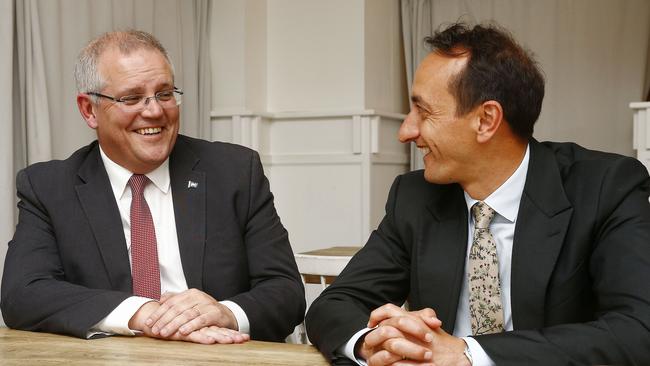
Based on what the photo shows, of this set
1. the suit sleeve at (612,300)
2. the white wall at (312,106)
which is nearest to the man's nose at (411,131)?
the suit sleeve at (612,300)

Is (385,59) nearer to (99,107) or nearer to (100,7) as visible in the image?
(100,7)

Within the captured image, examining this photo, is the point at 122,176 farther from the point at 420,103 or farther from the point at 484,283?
the point at 484,283

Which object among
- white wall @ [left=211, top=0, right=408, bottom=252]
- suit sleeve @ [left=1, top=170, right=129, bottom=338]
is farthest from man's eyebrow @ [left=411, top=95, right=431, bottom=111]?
white wall @ [left=211, top=0, right=408, bottom=252]

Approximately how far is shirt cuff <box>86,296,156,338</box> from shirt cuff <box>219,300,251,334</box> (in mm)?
254

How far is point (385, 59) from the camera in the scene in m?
6.07

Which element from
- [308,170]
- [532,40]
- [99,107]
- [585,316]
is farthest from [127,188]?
[532,40]

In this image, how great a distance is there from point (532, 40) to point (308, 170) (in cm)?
198

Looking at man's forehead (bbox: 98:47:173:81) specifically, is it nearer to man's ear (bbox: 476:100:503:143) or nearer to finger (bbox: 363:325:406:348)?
man's ear (bbox: 476:100:503:143)

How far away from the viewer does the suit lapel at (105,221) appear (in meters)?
2.31

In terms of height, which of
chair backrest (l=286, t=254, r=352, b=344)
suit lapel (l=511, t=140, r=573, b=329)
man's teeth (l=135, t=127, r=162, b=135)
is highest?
man's teeth (l=135, t=127, r=162, b=135)

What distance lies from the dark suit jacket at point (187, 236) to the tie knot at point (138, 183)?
7 centimetres

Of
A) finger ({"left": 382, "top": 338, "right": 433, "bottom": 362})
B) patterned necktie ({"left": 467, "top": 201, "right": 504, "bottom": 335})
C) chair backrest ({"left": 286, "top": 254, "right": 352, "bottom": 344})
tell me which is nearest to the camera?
finger ({"left": 382, "top": 338, "right": 433, "bottom": 362})

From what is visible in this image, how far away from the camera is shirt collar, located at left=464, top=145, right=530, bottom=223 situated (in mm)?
1968

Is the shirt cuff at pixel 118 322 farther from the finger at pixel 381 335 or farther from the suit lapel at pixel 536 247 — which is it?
the suit lapel at pixel 536 247
